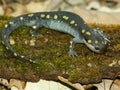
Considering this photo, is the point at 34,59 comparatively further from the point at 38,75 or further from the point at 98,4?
the point at 98,4

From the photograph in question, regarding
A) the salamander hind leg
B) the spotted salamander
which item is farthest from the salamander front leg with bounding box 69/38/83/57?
the salamander hind leg

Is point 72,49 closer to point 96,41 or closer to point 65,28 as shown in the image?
point 96,41

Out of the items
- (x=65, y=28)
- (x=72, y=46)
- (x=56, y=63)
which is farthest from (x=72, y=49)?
(x=65, y=28)

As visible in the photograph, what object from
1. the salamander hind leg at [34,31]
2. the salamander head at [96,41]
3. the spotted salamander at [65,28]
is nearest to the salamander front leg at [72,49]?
the spotted salamander at [65,28]

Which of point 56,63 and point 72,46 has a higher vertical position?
point 72,46

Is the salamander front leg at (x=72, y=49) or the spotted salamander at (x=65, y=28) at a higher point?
the spotted salamander at (x=65, y=28)

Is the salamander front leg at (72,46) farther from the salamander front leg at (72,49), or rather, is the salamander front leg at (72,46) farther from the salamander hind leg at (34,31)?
the salamander hind leg at (34,31)

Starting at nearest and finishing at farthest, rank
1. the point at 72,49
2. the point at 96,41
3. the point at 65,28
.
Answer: the point at 72,49 → the point at 96,41 → the point at 65,28

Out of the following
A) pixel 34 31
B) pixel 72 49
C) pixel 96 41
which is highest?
pixel 34 31
